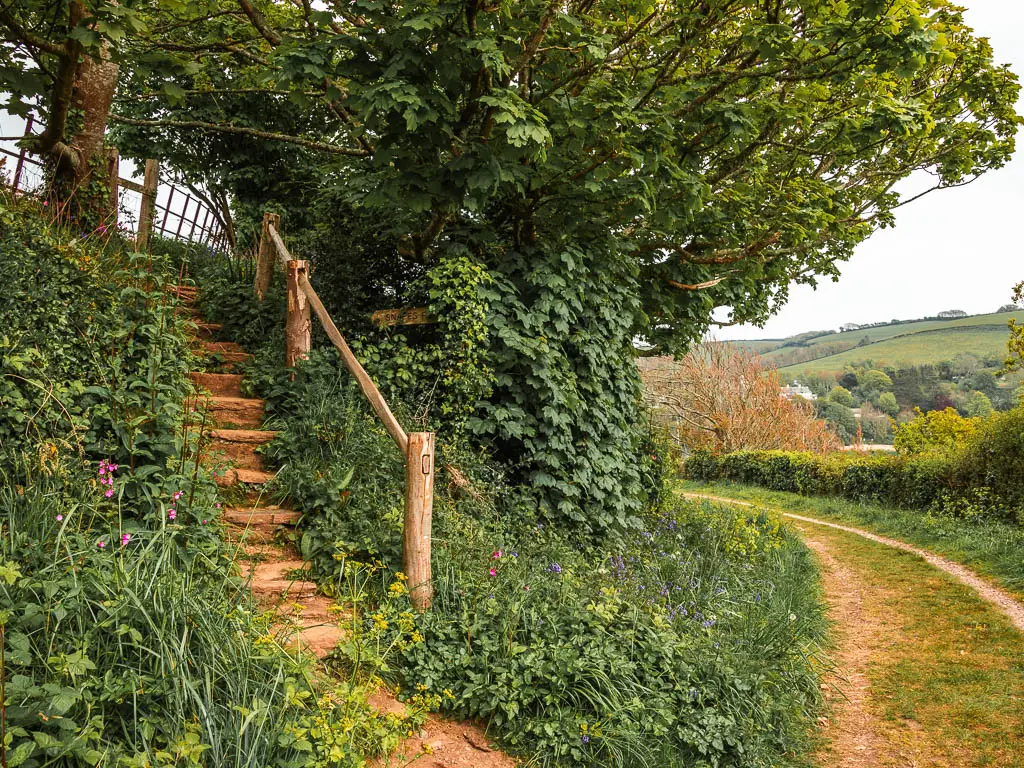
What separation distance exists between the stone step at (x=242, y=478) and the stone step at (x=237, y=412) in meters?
0.95

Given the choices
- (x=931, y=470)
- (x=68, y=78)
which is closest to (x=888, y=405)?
(x=931, y=470)

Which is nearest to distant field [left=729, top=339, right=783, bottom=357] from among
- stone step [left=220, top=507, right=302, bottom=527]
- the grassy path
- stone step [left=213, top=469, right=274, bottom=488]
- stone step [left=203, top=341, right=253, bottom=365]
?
the grassy path

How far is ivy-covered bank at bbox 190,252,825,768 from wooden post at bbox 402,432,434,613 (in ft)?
0.44

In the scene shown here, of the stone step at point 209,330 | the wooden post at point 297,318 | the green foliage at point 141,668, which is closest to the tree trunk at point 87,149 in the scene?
the stone step at point 209,330

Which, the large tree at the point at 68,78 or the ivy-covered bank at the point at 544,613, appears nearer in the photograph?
the ivy-covered bank at the point at 544,613

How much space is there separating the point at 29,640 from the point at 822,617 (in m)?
7.34

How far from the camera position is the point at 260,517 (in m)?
4.86

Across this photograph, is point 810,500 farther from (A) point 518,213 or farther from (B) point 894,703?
(A) point 518,213

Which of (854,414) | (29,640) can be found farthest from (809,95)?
(854,414)

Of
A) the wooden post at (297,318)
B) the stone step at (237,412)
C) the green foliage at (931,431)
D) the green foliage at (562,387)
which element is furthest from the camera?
the green foliage at (931,431)

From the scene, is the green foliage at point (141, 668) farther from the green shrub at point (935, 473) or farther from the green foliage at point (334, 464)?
the green shrub at point (935, 473)

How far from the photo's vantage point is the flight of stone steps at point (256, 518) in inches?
155

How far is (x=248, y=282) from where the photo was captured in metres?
9.45

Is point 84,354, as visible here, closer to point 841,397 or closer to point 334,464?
point 334,464
